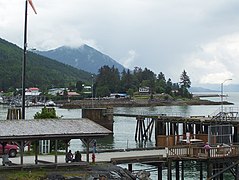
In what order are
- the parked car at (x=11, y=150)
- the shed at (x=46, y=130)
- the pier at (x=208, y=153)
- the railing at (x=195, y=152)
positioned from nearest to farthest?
the shed at (x=46, y=130)
the pier at (x=208, y=153)
the railing at (x=195, y=152)
the parked car at (x=11, y=150)

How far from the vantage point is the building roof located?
107ft

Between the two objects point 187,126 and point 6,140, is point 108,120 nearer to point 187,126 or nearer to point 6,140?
point 187,126

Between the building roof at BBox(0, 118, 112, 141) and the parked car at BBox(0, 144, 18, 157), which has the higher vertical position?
the building roof at BBox(0, 118, 112, 141)

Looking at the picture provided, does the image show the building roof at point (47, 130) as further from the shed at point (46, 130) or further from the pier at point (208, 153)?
the pier at point (208, 153)

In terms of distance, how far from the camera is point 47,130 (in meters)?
34.0

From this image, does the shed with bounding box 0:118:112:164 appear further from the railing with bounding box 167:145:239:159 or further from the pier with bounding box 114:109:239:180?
the railing with bounding box 167:145:239:159

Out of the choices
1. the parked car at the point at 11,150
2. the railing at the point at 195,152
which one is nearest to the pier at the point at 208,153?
the railing at the point at 195,152

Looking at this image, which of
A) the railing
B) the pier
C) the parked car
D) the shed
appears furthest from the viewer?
the parked car

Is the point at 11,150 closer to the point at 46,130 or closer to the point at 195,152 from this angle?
the point at 46,130

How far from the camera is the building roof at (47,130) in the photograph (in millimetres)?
32750

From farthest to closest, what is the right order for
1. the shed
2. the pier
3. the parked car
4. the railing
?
the parked car < the railing < the pier < the shed

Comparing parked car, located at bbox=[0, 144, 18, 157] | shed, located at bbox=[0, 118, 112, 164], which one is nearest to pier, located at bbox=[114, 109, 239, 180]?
shed, located at bbox=[0, 118, 112, 164]

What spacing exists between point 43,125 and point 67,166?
311cm

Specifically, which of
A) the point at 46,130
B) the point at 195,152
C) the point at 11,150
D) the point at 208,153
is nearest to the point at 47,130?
the point at 46,130
